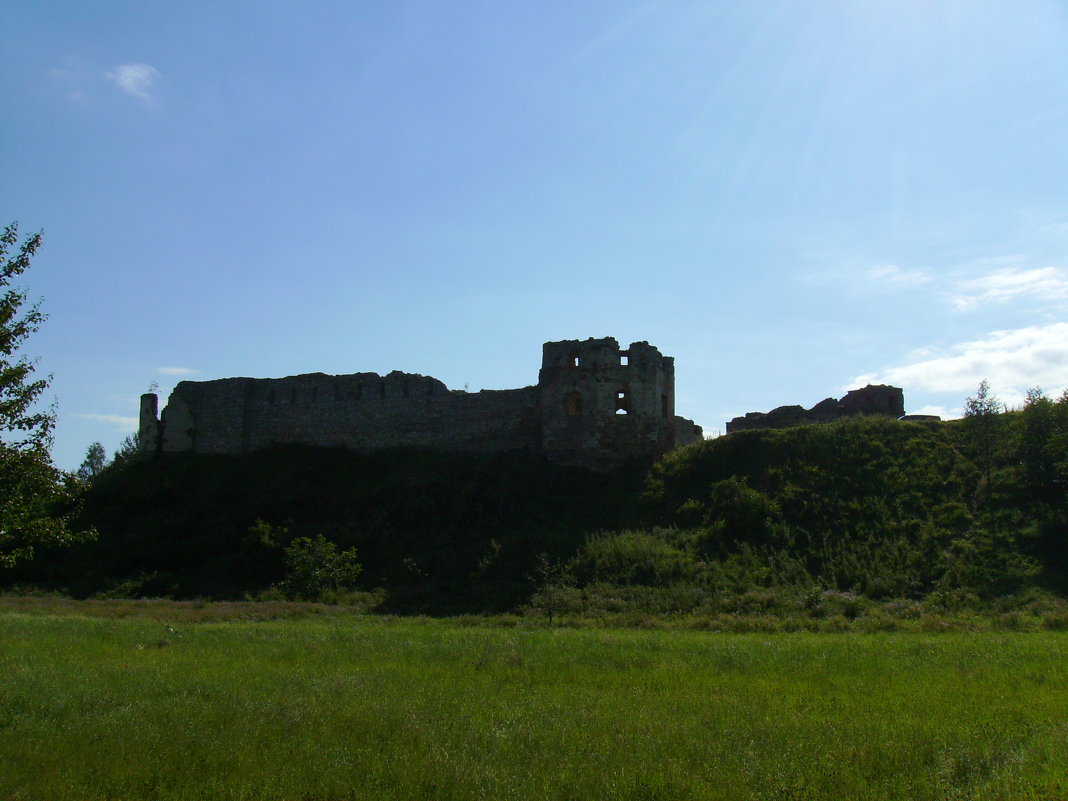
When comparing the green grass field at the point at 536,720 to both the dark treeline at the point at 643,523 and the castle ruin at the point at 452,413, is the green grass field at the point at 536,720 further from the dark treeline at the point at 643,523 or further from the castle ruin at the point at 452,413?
the castle ruin at the point at 452,413

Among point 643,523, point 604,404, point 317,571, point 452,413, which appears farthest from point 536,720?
point 452,413

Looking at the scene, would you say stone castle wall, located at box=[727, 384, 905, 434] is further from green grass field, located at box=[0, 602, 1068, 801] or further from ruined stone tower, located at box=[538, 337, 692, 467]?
green grass field, located at box=[0, 602, 1068, 801]

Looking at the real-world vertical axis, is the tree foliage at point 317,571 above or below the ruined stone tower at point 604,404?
below

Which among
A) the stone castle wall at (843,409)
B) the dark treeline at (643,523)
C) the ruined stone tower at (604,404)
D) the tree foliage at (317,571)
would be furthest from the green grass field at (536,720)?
the stone castle wall at (843,409)

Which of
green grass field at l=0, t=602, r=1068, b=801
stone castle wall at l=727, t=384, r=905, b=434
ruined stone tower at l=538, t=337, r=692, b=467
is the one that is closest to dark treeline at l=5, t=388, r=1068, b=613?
ruined stone tower at l=538, t=337, r=692, b=467

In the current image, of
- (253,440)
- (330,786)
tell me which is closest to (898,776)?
(330,786)

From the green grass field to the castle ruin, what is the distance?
1533 centimetres

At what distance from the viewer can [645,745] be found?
760 cm

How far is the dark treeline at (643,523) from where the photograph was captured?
20.8m

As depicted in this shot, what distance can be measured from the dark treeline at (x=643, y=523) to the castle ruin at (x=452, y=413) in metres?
0.97

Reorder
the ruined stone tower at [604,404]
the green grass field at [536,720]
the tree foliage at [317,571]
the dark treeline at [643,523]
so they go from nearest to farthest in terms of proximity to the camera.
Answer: the green grass field at [536,720] < the dark treeline at [643,523] < the tree foliage at [317,571] < the ruined stone tower at [604,404]

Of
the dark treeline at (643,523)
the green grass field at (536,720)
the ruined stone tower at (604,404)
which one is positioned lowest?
the green grass field at (536,720)

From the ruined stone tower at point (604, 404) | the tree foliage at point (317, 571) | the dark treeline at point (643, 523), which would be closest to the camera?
the dark treeline at point (643, 523)

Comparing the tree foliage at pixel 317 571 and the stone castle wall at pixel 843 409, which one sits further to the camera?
the stone castle wall at pixel 843 409
